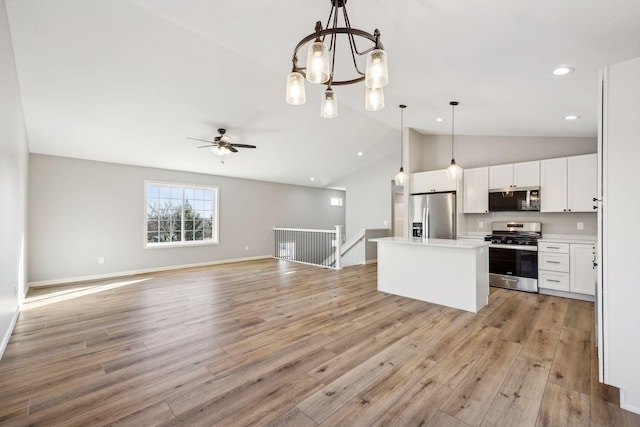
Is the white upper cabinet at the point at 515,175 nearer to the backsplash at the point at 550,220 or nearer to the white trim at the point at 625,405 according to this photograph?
the backsplash at the point at 550,220

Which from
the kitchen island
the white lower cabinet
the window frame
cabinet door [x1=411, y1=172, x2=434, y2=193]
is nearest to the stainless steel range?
the white lower cabinet

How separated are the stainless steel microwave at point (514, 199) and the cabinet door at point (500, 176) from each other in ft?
0.32

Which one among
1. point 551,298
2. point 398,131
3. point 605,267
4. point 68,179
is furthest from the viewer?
point 398,131

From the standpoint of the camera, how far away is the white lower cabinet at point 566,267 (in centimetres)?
417

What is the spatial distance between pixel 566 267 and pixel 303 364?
4374 millimetres

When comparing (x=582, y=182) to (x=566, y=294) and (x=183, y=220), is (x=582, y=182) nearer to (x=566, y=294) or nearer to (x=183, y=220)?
(x=566, y=294)

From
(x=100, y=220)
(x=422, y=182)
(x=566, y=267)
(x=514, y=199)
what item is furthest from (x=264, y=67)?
(x=566, y=267)

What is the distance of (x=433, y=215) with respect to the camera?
576cm

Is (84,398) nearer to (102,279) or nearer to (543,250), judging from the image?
(102,279)

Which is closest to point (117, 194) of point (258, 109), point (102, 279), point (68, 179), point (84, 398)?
point (68, 179)

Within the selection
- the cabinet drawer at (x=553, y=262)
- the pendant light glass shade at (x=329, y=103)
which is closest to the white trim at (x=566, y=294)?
the cabinet drawer at (x=553, y=262)

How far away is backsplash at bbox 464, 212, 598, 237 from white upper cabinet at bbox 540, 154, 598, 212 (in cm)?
37

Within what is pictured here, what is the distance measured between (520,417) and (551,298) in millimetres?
3431

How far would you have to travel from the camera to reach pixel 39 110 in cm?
410
